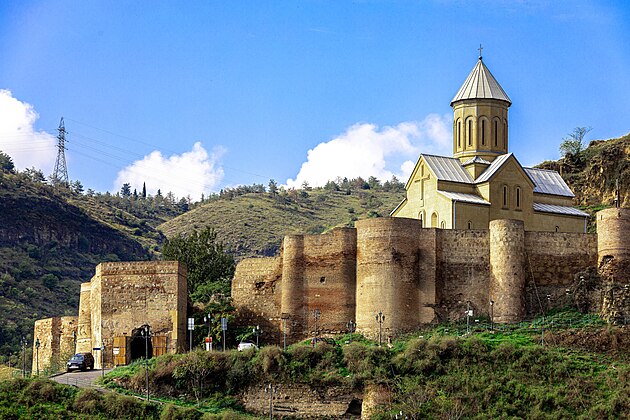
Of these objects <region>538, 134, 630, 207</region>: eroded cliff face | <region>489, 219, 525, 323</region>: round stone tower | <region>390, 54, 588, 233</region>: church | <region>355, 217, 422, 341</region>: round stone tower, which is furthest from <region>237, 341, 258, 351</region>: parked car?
<region>538, 134, 630, 207</region>: eroded cliff face

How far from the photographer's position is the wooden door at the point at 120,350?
5229 cm

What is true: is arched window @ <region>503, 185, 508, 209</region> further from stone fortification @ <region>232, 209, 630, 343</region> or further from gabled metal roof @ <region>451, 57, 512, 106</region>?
stone fortification @ <region>232, 209, 630, 343</region>

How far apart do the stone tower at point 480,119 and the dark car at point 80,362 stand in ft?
68.0

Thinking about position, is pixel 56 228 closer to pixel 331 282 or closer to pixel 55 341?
pixel 55 341

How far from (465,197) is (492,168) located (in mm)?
2629

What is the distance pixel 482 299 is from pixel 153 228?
64429 mm

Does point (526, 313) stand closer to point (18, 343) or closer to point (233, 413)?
point (233, 413)

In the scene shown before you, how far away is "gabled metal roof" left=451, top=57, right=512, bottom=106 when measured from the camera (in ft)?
203

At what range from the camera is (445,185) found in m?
59.4

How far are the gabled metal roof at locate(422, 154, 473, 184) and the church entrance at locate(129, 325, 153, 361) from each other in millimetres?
15702

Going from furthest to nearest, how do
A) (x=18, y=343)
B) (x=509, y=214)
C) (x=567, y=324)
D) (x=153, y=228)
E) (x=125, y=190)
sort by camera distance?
(x=125, y=190), (x=153, y=228), (x=18, y=343), (x=509, y=214), (x=567, y=324)

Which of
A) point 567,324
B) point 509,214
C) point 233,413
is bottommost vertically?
point 233,413

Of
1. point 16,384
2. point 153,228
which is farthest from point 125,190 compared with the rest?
point 16,384

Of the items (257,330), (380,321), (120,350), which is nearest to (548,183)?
(380,321)
